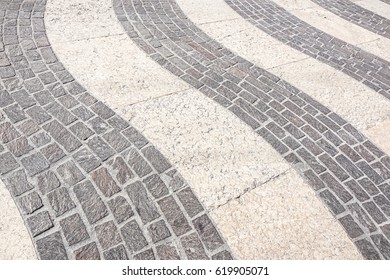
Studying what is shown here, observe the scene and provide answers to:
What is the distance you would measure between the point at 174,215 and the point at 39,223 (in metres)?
1.15

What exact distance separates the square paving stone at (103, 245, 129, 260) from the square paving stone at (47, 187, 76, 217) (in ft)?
1.81

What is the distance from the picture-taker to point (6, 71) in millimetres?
4285

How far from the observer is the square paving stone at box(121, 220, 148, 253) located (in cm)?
279

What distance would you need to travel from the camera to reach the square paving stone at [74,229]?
9.09ft

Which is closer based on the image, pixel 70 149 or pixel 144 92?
pixel 70 149

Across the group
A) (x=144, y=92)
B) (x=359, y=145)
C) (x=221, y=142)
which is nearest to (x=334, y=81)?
A: (x=359, y=145)

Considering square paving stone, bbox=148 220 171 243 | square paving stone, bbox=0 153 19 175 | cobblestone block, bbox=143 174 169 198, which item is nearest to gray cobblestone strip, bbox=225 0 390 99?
cobblestone block, bbox=143 174 169 198

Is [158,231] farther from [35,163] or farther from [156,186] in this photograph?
[35,163]

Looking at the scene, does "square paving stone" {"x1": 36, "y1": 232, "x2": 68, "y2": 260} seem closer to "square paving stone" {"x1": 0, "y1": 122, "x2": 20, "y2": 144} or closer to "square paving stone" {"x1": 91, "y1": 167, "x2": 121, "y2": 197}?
"square paving stone" {"x1": 91, "y1": 167, "x2": 121, "y2": 197}

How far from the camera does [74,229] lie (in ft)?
9.27

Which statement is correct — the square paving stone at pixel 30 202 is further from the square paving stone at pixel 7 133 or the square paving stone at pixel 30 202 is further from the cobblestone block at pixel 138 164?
the cobblestone block at pixel 138 164

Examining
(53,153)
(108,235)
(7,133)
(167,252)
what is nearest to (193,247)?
(167,252)
